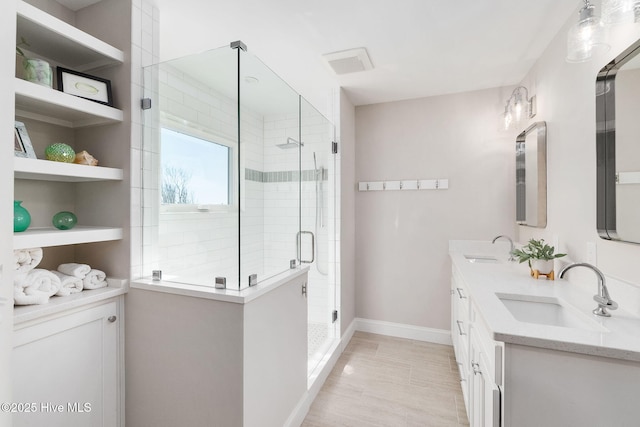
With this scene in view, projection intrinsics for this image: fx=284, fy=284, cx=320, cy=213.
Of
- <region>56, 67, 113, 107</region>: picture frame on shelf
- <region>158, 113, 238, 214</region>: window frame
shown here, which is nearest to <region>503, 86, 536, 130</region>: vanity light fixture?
<region>158, 113, 238, 214</region>: window frame

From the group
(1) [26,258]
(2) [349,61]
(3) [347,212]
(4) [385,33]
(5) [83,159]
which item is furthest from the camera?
(3) [347,212]

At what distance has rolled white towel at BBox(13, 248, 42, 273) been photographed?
1259mm

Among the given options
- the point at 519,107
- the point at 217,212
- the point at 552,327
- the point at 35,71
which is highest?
the point at 519,107

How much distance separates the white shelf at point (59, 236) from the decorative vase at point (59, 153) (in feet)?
1.19

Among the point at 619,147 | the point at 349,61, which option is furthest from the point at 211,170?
the point at 619,147

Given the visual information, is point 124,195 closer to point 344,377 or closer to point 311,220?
point 311,220

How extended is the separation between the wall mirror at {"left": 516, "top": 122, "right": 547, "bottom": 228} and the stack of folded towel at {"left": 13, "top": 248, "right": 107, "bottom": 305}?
9.75ft

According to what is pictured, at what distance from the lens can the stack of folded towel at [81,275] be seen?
1467mm

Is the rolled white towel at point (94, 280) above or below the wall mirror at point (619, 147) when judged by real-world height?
below

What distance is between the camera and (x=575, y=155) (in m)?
1.70

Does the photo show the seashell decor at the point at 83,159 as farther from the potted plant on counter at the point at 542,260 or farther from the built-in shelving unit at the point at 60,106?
the potted plant on counter at the point at 542,260

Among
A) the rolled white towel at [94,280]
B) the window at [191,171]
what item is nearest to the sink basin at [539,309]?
the window at [191,171]

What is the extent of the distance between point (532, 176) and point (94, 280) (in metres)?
3.07

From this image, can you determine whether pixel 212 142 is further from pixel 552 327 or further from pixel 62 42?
pixel 552 327
